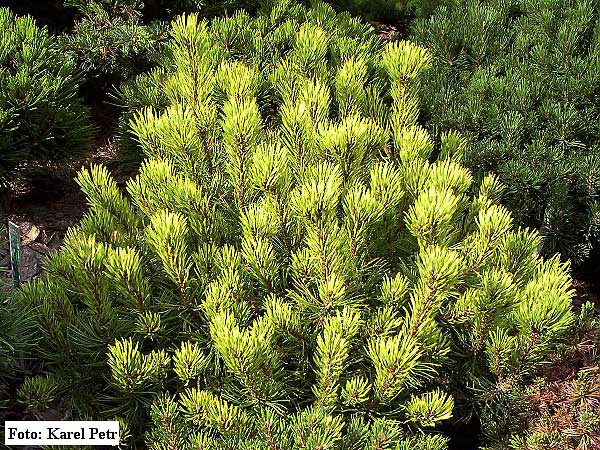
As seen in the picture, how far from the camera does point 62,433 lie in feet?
6.76

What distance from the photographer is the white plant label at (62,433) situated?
6.56 feet

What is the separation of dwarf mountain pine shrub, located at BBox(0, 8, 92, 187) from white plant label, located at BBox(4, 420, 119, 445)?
5.82 ft

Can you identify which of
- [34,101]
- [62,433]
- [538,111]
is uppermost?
[538,111]

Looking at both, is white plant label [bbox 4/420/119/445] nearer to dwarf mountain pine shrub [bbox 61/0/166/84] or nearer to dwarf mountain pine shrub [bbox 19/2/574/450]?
dwarf mountain pine shrub [bbox 19/2/574/450]

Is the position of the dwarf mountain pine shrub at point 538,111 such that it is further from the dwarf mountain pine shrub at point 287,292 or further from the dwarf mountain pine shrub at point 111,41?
the dwarf mountain pine shrub at point 111,41

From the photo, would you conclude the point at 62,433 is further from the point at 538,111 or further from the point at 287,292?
the point at 538,111

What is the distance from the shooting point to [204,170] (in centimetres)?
246

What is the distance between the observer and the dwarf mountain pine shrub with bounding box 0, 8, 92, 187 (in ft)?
11.1

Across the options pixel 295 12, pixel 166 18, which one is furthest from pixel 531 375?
pixel 166 18

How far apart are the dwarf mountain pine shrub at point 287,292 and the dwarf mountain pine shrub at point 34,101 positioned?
115 centimetres

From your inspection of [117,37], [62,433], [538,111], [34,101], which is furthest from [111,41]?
[62,433]

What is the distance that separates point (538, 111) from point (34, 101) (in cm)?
239

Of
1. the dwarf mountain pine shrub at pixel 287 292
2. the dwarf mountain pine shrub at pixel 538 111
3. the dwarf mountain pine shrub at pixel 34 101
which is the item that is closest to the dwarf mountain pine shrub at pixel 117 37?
the dwarf mountain pine shrub at pixel 34 101

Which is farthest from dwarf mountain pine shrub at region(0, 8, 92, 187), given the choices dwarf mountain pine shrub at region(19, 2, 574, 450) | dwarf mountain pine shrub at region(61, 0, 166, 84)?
dwarf mountain pine shrub at region(19, 2, 574, 450)
